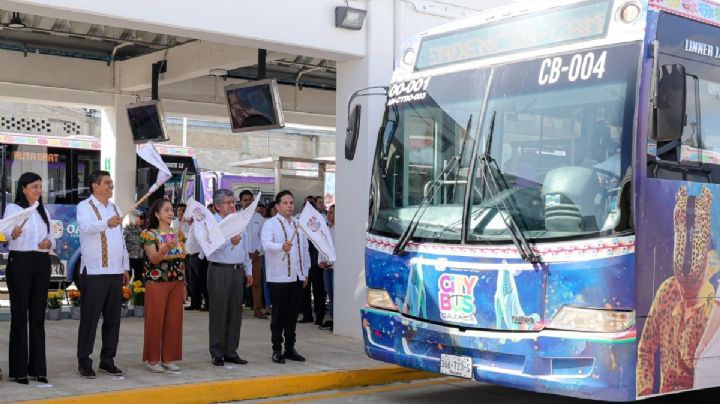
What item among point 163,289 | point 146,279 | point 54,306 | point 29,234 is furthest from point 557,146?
point 54,306

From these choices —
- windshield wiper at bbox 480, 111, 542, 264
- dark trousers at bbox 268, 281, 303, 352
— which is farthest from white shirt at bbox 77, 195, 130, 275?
windshield wiper at bbox 480, 111, 542, 264

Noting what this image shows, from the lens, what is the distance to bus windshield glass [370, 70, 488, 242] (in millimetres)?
8273

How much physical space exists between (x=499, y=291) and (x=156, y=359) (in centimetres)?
389

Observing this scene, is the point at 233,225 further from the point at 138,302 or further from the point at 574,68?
the point at 138,302

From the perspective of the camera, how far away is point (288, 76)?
1950 cm

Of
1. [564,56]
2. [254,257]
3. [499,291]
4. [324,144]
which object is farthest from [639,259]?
[324,144]

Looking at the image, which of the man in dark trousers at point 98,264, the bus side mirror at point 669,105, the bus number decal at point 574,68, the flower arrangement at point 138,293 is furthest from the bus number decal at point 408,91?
the flower arrangement at point 138,293

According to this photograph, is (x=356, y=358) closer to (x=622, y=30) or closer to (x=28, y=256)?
(x=28, y=256)

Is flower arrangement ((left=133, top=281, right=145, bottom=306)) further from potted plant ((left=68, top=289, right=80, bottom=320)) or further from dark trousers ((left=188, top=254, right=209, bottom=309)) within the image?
dark trousers ((left=188, top=254, right=209, bottom=309))

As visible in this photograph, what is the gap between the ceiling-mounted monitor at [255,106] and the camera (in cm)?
1402

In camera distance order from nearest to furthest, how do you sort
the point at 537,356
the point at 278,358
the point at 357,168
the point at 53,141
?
1. the point at 537,356
2. the point at 278,358
3. the point at 357,168
4. the point at 53,141

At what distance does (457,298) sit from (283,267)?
299 centimetres

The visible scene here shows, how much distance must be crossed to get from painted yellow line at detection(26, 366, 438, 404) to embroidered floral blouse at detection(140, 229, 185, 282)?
116cm

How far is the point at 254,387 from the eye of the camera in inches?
376
